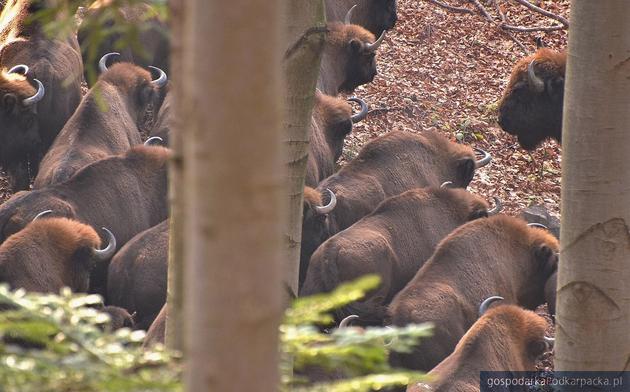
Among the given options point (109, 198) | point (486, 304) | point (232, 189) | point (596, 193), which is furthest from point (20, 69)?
point (232, 189)

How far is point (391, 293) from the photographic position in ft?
28.2

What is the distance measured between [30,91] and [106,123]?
2.75ft

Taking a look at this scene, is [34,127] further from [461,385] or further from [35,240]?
[461,385]

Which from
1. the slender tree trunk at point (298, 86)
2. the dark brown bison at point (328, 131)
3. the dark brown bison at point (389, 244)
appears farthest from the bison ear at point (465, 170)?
the slender tree trunk at point (298, 86)

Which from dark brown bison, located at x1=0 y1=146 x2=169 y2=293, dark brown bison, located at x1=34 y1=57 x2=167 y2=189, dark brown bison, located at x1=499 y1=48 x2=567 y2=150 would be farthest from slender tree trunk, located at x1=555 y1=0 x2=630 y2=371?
dark brown bison, located at x1=499 y1=48 x2=567 y2=150

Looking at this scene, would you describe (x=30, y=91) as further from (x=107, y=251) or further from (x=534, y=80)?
(x=534, y=80)

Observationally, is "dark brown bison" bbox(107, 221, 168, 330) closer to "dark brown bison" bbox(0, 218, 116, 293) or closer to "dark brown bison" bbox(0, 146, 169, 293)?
"dark brown bison" bbox(0, 218, 116, 293)

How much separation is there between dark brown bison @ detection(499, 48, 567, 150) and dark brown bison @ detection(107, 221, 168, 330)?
14.2 ft

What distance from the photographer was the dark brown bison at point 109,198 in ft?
27.7

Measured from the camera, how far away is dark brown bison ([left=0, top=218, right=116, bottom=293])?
742cm

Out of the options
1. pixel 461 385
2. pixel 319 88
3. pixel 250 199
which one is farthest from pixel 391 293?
pixel 250 199

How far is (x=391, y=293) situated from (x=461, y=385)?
2510mm

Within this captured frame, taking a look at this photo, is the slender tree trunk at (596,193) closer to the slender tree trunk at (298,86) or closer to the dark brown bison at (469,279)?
the slender tree trunk at (298,86)

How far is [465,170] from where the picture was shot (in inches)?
397
